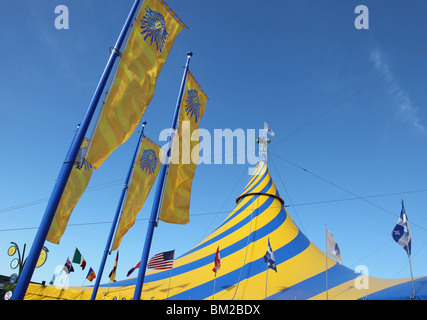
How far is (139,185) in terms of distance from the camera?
7.48 m

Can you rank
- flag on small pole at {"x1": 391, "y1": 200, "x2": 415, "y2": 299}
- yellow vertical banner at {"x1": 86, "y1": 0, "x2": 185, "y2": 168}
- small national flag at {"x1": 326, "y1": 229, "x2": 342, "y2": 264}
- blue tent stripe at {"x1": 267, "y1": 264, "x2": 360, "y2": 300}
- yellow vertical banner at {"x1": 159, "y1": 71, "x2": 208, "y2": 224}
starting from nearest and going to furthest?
1. yellow vertical banner at {"x1": 86, "y1": 0, "x2": 185, "y2": 168}
2. yellow vertical banner at {"x1": 159, "y1": 71, "x2": 208, "y2": 224}
3. flag on small pole at {"x1": 391, "y1": 200, "x2": 415, "y2": 299}
4. small national flag at {"x1": 326, "y1": 229, "x2": 342, "y2": 264}
5. blue tent stripe at {"x1": 267, "y1": 264, "x2": 360, "y2": 300}

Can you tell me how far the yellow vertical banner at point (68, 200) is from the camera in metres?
6.11

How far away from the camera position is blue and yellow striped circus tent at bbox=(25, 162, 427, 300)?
701cm

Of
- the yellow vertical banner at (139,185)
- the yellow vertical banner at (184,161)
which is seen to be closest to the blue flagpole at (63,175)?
the yellow vertical banner at (184,161)

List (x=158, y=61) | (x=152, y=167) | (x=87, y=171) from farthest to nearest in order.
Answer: (x=152, y=167) → (x=87, y=171) → (x=158, y=61)

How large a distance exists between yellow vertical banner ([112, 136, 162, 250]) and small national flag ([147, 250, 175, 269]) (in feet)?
4.33

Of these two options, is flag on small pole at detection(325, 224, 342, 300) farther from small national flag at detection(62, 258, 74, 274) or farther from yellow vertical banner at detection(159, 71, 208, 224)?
small national flag at detection(62, 258, 74, 274)

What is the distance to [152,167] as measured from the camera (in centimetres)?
785

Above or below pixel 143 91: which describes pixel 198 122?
above

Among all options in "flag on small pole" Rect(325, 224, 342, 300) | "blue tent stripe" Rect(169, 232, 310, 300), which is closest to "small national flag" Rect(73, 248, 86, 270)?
"blue tent stripe" Rect(169, 232, 310, 300)
